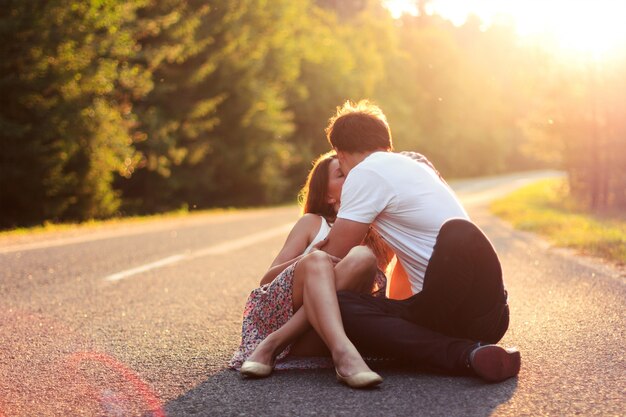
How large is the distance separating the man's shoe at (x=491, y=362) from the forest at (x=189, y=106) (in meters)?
13.2

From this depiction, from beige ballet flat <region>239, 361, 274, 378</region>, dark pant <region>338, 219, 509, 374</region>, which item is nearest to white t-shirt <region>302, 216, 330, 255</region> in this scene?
dark pant <region>338, 219, 509, 374</region>

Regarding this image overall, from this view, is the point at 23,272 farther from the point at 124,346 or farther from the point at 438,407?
the point at 438,407

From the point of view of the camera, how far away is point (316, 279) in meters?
3.95

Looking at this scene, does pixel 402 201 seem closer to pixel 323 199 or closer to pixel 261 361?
pixel 323 199

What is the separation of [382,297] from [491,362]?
2.31ft

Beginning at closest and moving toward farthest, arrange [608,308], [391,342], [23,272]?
[391,342] < [608,308] < [23,272]

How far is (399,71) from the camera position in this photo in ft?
210

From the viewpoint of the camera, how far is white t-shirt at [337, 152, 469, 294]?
390 cm

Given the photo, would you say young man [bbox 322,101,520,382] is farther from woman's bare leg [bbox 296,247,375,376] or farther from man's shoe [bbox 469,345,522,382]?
woman's bare leg [bbox 296,247,375,376]

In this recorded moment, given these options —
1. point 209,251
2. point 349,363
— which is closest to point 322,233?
point 349,363

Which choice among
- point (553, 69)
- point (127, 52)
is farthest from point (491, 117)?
point (127, 52)

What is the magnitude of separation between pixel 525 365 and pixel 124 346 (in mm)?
2308

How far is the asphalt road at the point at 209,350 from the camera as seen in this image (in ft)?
11.2

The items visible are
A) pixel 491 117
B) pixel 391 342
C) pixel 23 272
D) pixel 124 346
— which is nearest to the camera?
pixel 391 342
